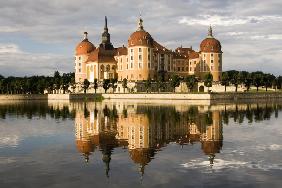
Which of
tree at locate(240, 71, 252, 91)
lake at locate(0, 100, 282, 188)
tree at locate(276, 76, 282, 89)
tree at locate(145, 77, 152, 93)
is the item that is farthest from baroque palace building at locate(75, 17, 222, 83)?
lake at locate(0, 100, 282, 188)

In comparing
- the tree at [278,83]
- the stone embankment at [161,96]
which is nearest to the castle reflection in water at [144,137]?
the stone embankment at [161,96]

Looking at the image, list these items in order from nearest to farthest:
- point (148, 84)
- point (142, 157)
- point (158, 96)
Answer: point (142, 157)
point (158, 96)
point (148, 84)

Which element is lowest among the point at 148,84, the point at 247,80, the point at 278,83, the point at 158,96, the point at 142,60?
the point at 158,96

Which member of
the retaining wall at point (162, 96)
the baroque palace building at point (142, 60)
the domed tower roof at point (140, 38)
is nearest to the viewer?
the retaining wall at point (162, 96)

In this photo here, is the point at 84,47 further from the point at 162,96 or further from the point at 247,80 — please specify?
the point at 247,80

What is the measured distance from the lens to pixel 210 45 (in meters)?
136

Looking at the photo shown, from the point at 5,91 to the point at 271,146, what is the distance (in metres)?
130

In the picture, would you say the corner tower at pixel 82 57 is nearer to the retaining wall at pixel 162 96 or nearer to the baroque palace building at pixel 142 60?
the baroque palace building at pixel 142 60

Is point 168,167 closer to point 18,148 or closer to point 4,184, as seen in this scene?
point 4,184

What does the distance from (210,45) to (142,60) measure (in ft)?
74.8

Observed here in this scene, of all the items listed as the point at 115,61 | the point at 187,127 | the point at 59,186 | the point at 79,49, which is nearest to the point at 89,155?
the point at 59,186

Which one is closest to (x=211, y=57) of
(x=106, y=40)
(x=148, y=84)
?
(x=148, y=84)

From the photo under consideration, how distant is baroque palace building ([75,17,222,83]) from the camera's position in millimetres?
127750

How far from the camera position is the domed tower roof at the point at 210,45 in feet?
446
